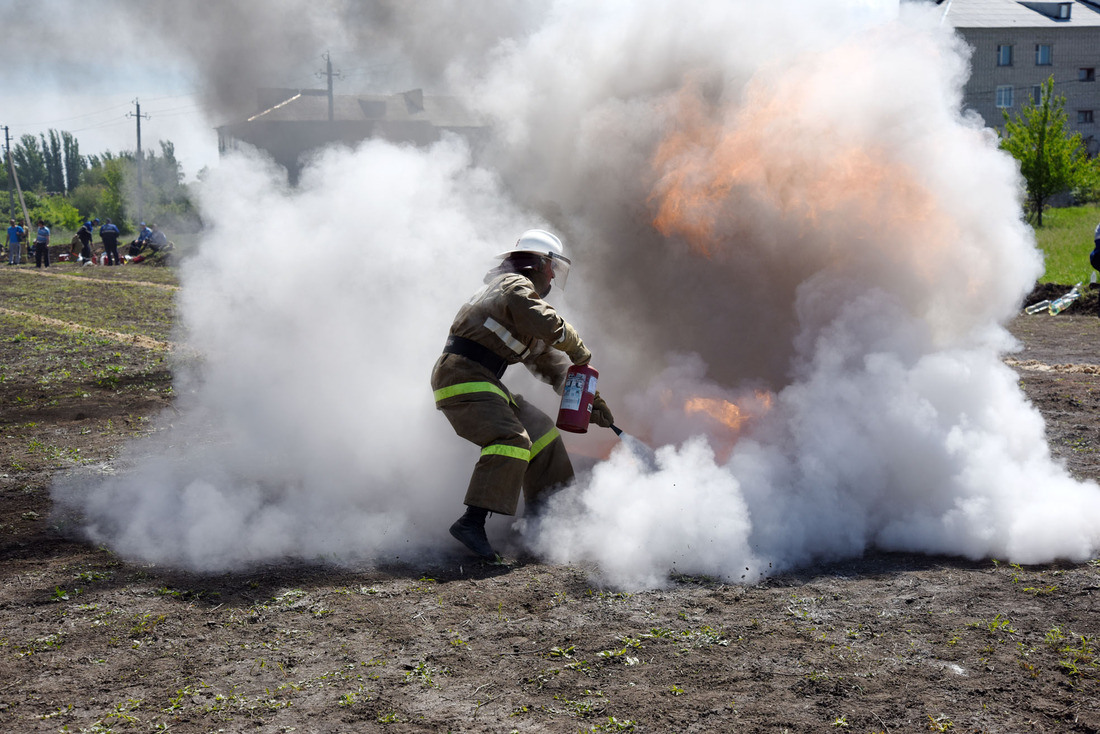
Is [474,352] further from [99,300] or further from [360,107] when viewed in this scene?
[99,300]

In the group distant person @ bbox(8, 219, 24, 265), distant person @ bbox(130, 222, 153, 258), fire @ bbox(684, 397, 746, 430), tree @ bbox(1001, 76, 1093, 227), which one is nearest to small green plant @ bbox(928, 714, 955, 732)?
fire @ bbox(684, 397, 746, 430)

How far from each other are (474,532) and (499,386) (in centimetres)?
90

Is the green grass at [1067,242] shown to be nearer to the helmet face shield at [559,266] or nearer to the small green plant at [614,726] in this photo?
the helmet face shield at [559,266]

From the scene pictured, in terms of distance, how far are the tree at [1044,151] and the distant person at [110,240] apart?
108 ft

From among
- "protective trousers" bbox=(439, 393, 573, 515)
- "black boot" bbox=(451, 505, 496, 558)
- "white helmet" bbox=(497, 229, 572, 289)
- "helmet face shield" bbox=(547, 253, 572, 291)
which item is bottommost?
"black boot" bbox=(451, 505, 496, 558)

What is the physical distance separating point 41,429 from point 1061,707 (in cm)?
857

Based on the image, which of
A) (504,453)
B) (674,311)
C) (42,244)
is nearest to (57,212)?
(42,244)

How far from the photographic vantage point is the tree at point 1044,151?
31.6m

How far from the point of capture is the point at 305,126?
825 cm

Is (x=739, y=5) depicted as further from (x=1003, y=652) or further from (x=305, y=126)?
(x=1003, y=652)

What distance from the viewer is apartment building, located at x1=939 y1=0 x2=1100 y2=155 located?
50.4 metres

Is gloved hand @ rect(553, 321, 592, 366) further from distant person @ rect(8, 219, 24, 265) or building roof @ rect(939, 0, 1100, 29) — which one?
building roof @ rect(939, 0, 1100, 29)

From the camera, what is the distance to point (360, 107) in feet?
30.2

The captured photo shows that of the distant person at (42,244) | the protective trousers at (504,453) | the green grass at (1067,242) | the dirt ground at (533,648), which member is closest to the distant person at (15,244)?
the distant person at (42,244)
